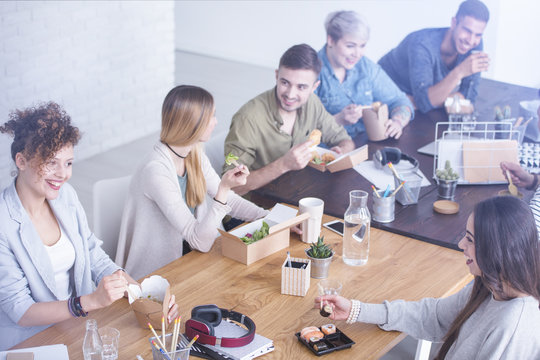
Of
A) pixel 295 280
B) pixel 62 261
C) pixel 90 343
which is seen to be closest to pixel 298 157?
pixel 295 280

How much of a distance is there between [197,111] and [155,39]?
10.2ft

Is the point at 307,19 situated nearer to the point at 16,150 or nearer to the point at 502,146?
the point at 502,146

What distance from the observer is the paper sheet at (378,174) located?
2.81 meters

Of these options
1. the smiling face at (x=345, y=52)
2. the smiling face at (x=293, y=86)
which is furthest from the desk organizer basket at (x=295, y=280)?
the smiling face at (x=345, y=52)

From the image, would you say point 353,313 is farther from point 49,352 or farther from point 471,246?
point 49,352

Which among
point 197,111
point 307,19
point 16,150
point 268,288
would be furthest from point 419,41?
point 16,150

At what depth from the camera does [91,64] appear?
4.80m

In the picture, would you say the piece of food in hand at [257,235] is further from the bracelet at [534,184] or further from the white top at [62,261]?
the bracelet at [534,184]

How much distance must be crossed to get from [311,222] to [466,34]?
2.29 m

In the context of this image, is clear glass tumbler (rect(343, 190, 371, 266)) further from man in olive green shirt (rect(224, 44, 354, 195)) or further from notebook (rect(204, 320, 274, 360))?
man in olive green shirt (rect(224, 44, 354, 195))

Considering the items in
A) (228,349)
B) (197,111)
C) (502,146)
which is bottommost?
(228,349)

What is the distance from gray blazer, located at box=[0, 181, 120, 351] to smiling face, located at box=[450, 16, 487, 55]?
283 centimetres

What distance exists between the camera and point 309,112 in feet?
10.7

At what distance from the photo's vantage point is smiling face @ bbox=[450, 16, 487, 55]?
3.99 m
